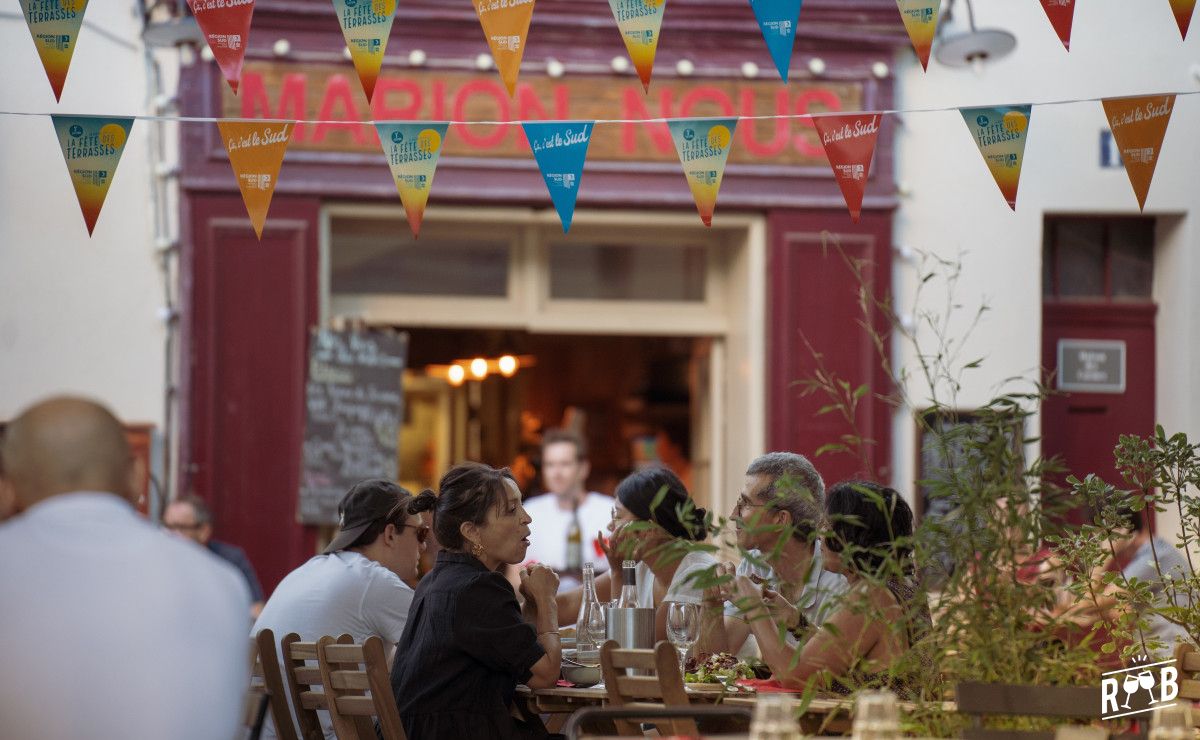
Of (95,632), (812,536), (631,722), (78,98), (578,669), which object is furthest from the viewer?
(78,98)

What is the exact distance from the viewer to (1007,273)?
7418mm

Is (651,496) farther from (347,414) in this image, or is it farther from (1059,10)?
(347,414)

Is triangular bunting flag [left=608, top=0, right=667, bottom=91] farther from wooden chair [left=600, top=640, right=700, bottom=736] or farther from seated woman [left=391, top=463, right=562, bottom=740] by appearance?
wooden chair [left=600, top=640, right=700, bottom=736]

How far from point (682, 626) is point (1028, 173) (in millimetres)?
4026

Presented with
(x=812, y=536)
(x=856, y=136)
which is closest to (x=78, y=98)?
(x=856, y=136)

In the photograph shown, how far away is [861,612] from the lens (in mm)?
2857

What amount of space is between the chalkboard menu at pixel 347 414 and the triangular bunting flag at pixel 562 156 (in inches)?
85.8

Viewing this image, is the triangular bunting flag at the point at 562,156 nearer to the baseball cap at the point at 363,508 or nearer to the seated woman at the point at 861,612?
the baseball cap at the point at 363,508

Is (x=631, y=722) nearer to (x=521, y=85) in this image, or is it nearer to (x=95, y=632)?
(x=95, y=632)

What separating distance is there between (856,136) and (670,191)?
1916mm

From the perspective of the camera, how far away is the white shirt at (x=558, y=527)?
741 cm

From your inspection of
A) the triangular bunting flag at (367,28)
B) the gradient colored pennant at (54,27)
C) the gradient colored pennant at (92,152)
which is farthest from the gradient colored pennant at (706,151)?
the gradient colored pennant at (54,27)

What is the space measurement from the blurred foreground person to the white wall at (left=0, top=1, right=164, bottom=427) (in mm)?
4887

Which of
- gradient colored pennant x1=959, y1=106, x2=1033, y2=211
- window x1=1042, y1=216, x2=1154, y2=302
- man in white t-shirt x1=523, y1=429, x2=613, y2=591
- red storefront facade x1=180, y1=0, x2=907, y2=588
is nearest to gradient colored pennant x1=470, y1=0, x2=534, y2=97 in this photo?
gradient colored pennant x1=959, y1=106, x2=1033, y2=211
